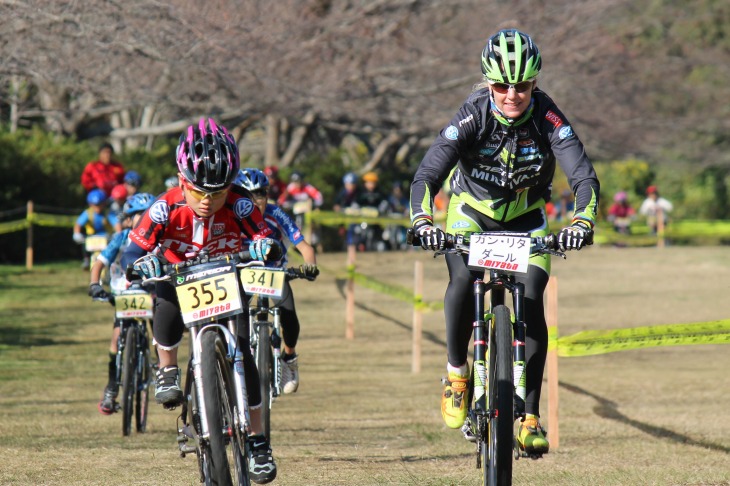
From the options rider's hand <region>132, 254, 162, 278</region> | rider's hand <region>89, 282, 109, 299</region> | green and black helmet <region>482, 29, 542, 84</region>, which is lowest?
rider's hand <region>89, 282, 109, 299</region>

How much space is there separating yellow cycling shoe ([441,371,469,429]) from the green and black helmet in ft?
5.44

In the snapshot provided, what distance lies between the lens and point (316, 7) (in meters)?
25.5

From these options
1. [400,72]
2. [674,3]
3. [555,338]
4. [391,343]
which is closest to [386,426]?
[555,338]

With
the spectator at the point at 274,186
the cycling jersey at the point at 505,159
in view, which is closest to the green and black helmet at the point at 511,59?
the cycling jersey at the point at 505,159

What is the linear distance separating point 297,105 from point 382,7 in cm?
318

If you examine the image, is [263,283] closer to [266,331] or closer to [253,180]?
[266,331]

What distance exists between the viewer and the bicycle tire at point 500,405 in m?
5.86

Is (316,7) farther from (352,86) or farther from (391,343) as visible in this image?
(391,343)

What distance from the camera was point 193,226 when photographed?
6.47 meters

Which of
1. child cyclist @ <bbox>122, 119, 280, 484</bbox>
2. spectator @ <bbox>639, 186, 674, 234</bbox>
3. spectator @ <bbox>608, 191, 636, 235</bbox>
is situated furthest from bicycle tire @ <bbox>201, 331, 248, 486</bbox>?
spectator @ <bbox>639, 186, 674, 234</bbox>

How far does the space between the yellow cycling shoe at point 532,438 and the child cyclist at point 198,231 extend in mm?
1287

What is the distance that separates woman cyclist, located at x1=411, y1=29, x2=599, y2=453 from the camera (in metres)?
6.28

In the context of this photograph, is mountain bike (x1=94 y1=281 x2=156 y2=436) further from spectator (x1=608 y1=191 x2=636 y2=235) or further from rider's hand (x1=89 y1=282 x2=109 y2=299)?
spectator (x1=608 y1=191 x2=636 y2=235)

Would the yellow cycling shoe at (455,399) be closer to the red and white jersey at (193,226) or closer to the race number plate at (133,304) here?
the red and white jersey at (193,226)
